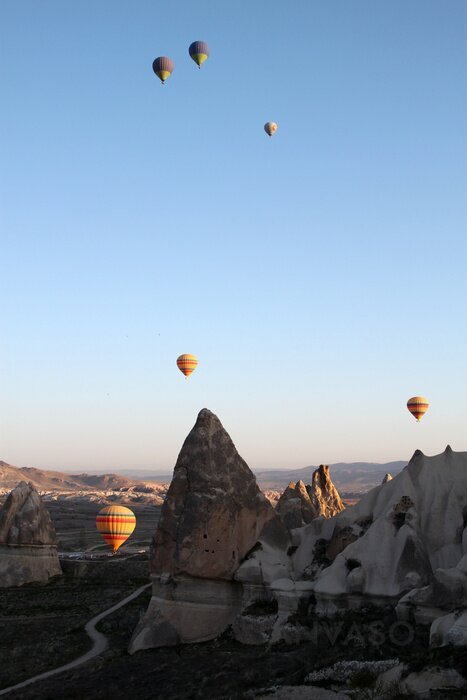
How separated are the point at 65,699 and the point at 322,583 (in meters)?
8.41

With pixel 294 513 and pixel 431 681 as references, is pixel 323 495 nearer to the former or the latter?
pixel 294 513

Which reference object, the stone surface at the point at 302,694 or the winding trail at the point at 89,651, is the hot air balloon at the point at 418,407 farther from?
the stone surface at the point at 302,694

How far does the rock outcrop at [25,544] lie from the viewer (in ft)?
161

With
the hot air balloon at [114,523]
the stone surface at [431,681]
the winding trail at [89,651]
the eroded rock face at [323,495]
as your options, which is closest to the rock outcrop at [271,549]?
the winding trail at [89,651]

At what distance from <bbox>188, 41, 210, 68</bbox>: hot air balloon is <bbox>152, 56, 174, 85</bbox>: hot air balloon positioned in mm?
2416

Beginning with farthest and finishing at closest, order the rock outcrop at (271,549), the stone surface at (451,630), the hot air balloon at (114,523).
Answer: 1. the hot air balloon at (114,523)
2. the rock outcrop at (271,549)
3. the stone surface at (451,630)

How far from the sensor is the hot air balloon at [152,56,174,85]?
5878 centimetres

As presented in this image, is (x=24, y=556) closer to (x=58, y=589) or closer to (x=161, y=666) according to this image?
(x=58, y=589)

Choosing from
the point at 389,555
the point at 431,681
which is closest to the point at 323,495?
the point at 389,555

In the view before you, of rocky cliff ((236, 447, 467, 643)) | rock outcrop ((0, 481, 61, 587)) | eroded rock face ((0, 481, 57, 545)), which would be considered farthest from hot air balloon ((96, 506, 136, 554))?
rocky cliff ((236, 447, 467, 643))

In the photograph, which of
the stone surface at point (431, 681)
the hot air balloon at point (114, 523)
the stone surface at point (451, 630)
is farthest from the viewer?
the hot air balloon at point (114, 523)

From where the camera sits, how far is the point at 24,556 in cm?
4959

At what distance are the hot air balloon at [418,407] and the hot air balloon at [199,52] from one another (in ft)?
95.0

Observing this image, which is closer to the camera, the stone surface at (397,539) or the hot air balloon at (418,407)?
the stone surface at (397,539)
